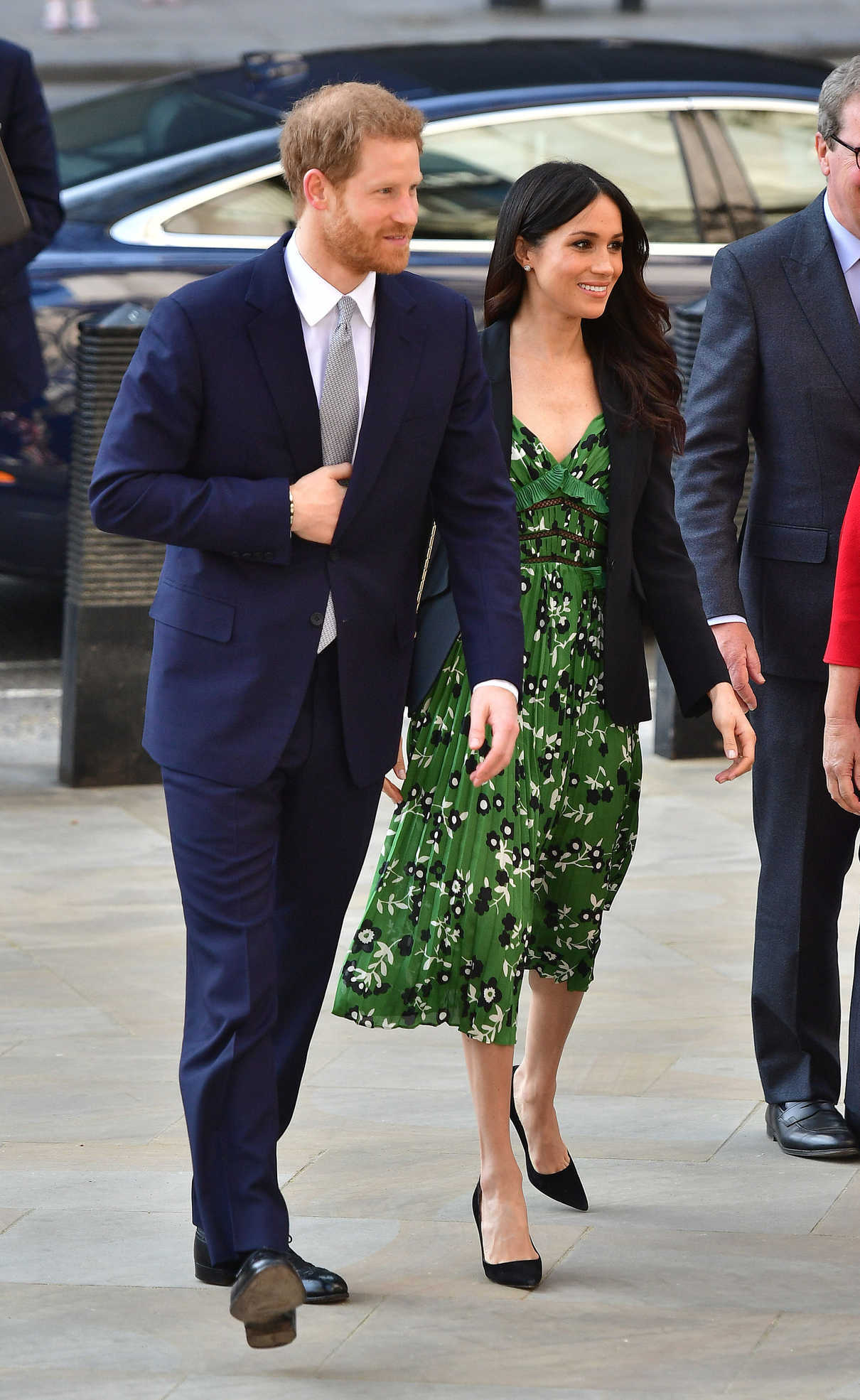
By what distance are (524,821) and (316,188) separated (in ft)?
3.83

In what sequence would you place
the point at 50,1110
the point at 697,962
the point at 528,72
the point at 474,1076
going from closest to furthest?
the point at 474,1076, the point at 50,1110, the point at 697,962, the point at 528,72

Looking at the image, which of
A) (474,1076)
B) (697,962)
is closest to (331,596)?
(474,1076)

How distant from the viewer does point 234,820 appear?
141 inches

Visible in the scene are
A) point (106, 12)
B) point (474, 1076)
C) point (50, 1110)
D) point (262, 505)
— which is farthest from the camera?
point (106, 12)

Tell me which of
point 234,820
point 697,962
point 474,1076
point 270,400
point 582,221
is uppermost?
point 582,221

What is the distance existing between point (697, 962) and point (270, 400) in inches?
104

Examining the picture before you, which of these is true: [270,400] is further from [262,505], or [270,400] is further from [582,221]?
[582,221]

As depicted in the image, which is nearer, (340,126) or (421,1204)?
(340,126)

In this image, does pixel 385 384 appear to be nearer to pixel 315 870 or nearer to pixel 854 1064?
pixel 315 870

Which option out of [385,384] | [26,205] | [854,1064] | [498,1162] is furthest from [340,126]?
[26,205]

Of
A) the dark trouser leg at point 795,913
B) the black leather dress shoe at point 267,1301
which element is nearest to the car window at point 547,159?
the dark trouser leg at point 795,913

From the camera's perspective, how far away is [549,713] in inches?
162

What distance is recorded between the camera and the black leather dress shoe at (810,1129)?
455 cm

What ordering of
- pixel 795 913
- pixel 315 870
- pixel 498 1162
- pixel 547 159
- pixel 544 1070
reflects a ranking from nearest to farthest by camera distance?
pixel 315 870 < pixel 498 1162 < pixel 544 1070 < pixel 795 913 < pixel 547 159
